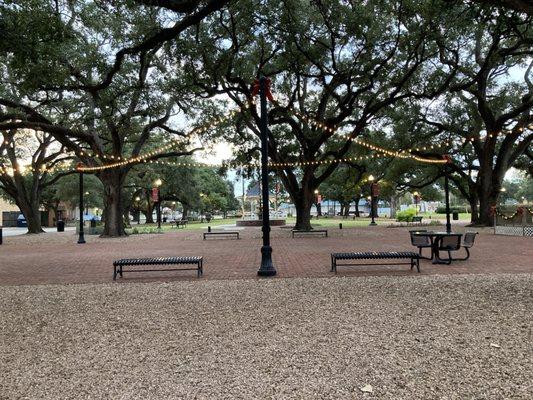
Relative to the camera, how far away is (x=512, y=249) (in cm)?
1484

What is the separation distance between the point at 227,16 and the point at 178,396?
58.0 ft

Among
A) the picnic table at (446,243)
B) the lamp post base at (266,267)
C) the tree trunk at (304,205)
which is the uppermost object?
the tree trunk at (304,205)

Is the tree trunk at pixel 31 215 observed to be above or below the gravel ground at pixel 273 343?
above

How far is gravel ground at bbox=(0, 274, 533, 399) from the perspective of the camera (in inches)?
151

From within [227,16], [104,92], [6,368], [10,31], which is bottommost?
[6,368]

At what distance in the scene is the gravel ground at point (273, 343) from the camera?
3836 mm

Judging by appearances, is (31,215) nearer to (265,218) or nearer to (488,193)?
(265,218)

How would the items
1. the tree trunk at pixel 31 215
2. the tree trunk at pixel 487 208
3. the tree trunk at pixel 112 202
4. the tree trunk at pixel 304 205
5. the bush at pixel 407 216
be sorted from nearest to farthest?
the tree trunk at pixel 112 202, the tree trunk at pixel 304 205, the tree trunk at pixel 487 208, the tree trunk at pixel 31 215, the bush at pixel 407 216

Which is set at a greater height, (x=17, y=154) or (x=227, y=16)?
(x=227, y=16)

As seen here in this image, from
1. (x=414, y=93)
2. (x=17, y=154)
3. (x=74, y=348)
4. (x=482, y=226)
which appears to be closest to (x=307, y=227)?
(x=414, y=93)

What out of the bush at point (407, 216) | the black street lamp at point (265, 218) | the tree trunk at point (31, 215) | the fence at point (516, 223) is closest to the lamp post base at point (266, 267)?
the black street lamp at point (265, 218)

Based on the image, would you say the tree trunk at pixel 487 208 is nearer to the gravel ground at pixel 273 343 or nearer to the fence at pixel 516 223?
the fence at pixel 516 223

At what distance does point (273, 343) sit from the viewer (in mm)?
5051

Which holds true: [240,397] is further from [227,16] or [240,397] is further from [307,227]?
[307,227]
